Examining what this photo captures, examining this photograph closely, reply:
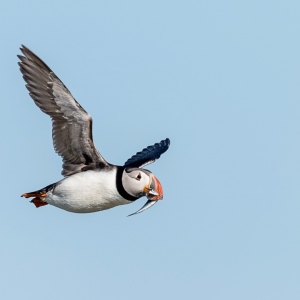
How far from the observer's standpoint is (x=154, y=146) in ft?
69.3

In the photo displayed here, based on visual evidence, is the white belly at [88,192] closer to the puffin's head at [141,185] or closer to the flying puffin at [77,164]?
the flying puffin at [77,164]

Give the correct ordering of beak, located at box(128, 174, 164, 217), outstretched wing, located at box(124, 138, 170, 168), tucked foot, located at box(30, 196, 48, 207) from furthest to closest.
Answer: outstretched wing, located at box(124, 138, 170, 168), tucked foot, located at box(30, 196, 48, 207), beak, located at box(128, 174, 164, 217)

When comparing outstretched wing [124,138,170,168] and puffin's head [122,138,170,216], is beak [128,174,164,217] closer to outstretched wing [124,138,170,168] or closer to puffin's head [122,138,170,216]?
puffin's head [122,138,170,216]

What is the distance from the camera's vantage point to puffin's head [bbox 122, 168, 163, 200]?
17.0 metres

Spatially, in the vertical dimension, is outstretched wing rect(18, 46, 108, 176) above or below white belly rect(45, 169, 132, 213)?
above

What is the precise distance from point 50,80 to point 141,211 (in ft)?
7.67

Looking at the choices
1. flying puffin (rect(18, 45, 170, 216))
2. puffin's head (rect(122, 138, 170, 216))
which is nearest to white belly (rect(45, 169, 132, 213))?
flying puffin (rect(18, 45, 170, 216))

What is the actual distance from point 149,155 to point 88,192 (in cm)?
348

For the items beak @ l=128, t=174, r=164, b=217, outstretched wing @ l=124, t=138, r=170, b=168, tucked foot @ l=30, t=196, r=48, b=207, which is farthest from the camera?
outstretched wing @ l=124, t=138, r=170, b=168

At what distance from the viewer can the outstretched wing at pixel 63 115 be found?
16922 mm

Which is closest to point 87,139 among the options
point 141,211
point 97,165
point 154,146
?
point 97,165

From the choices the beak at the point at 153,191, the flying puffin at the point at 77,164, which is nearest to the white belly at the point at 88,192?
the flying puffin at the point at 77,164

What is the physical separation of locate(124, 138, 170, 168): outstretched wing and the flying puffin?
1.98 metres

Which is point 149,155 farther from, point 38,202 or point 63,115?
point 63,115
